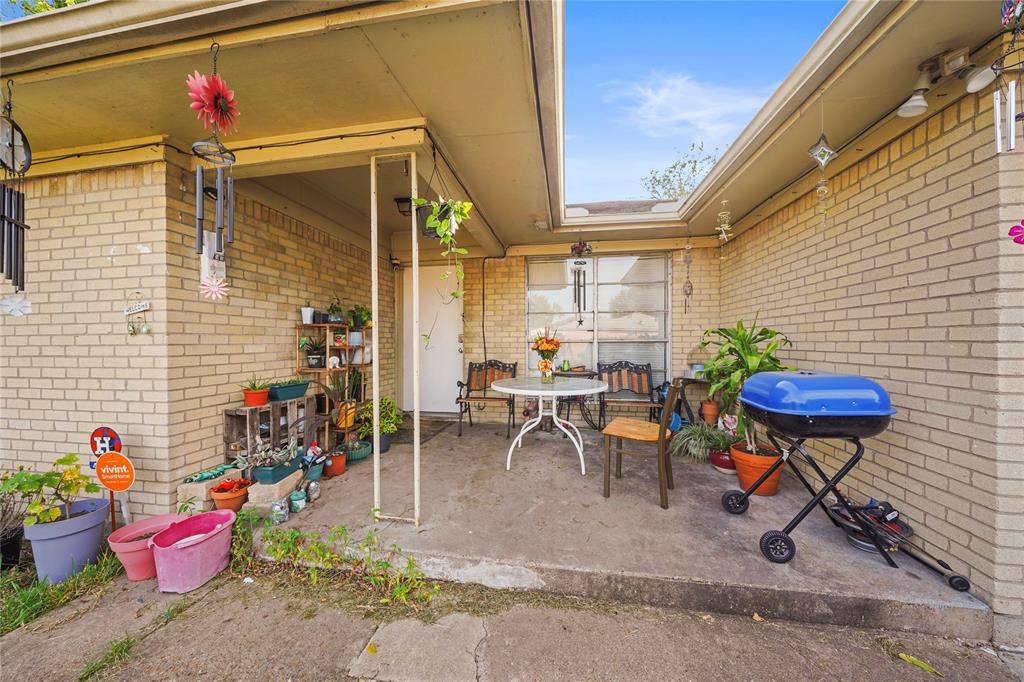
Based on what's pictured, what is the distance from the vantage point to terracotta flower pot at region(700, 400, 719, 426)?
13.1 feet

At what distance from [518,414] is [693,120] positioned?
228 inches

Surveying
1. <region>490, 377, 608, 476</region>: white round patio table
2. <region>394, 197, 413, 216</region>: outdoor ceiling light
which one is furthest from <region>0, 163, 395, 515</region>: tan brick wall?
<region>490, 377, 608, 476</region>: white round patio table

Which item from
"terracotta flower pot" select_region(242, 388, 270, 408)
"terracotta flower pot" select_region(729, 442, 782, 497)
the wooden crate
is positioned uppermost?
"terracotta flower pot" select_region(242, 388, 270, 408)

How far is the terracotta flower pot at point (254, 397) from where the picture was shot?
273cm

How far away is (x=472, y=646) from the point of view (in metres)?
1.50

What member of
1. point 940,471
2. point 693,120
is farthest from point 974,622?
point 693,120

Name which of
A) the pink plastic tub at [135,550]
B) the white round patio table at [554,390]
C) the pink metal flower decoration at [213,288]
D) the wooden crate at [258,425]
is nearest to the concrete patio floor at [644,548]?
the white round patio table at [554,390]

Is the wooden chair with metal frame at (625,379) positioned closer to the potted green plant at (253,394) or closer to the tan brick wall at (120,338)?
the potted green plant at (253,394)

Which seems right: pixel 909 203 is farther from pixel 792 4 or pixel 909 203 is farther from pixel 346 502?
pixel 346 502

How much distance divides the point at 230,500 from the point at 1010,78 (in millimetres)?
4737

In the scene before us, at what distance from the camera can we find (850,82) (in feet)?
5.87

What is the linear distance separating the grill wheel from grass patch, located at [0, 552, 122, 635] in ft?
12.1

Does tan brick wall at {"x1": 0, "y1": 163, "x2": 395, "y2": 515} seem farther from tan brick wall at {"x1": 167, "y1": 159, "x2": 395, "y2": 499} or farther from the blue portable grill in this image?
the blue portable grill

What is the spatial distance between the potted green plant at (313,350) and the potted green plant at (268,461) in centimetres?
87
